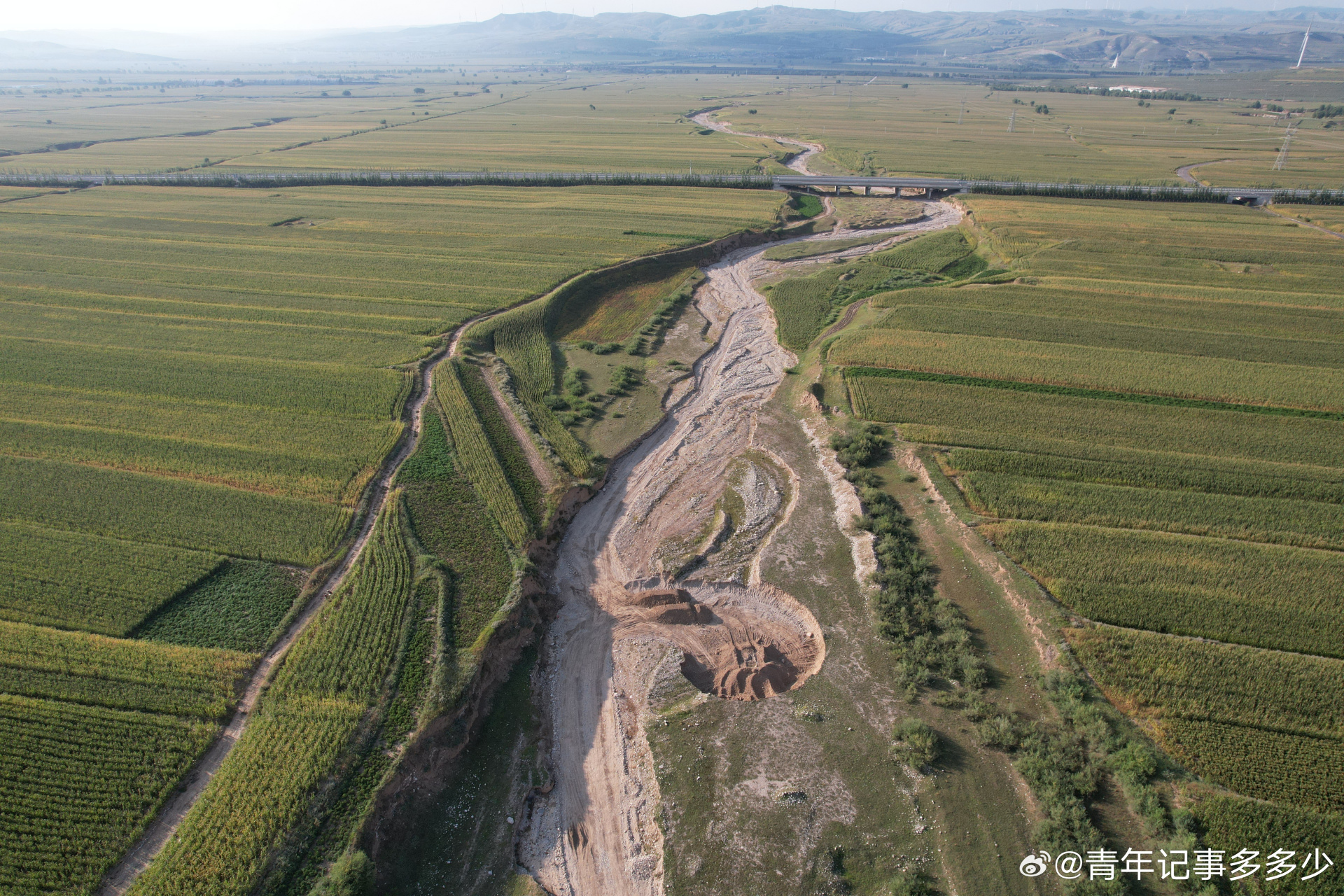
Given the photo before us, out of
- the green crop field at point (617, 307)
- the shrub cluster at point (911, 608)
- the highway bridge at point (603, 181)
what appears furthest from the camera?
the highway bridge at point (603, 181)

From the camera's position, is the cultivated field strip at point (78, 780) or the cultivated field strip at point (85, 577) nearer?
the cultivated field strip at point (78, 780)

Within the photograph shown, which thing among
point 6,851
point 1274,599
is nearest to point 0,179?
point 6,851

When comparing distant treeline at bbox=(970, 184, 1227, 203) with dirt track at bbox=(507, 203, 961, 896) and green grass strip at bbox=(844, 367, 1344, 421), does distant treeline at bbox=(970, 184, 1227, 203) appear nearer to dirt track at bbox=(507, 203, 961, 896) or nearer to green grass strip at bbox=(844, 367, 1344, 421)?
green grass strip at bbox=(844, 367, 1344, 421)


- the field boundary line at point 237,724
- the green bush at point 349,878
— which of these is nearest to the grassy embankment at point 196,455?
the field boundary line at point 237,724

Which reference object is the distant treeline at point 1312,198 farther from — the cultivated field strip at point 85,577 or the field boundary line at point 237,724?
the cultivated field strip at point 85,577

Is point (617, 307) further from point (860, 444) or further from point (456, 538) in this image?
point (456, 538)

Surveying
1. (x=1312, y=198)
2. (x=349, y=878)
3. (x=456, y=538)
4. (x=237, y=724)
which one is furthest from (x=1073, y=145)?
(x=349, y=878)

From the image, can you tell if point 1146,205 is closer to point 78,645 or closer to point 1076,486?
point 1076,486
